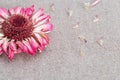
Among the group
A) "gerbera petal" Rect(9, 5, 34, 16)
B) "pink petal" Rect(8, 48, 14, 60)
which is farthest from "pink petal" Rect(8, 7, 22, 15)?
"pink petal" Rect(8, 48, 14, 60)

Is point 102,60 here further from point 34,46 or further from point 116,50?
point 34,46

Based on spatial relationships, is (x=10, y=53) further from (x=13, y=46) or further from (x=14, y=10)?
(x=14, y=10)

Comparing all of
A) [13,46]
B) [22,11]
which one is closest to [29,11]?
[22,11]

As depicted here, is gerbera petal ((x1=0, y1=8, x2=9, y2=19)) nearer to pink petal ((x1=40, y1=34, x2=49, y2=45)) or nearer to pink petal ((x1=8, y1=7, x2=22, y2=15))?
pink petal ((x1=8, y1=7, x2=22, y2=15))

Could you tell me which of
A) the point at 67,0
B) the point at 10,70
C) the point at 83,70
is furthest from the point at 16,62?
the point at 67,0

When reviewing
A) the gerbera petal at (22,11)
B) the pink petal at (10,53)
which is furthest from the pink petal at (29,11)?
the pink petal at (10,53)

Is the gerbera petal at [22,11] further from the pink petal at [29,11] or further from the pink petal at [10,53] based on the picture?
the pink petal at [10,53]
